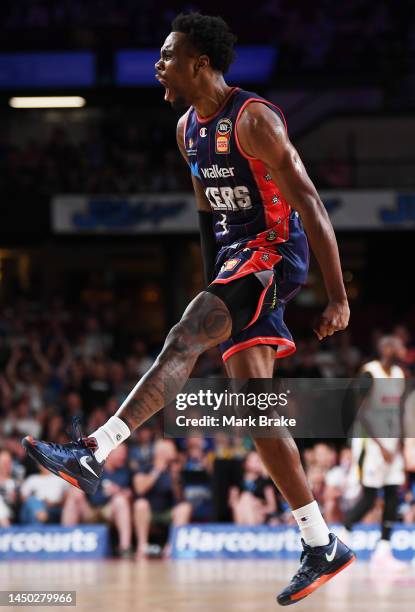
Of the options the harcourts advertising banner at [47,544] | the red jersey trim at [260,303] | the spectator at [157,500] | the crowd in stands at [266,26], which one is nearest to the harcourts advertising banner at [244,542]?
the spectator at [157,500]

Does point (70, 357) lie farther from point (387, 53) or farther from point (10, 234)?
point (387, 53)

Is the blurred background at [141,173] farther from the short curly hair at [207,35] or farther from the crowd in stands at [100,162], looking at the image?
the short curly hair at [207,35]

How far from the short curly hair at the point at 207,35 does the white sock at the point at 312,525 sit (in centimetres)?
198

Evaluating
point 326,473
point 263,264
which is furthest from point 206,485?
point 263,264

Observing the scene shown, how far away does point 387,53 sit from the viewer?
18484 mm

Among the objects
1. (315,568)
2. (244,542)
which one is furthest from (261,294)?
(244,542)

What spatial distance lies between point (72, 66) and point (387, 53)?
5726mm

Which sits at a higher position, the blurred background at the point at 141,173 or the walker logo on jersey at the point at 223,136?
the blurred background at the point at 141,173

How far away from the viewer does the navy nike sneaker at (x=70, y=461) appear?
394cm

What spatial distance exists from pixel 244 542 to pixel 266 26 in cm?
1198

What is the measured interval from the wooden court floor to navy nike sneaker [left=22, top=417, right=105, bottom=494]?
204 cm

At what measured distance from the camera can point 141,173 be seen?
55.6 feet

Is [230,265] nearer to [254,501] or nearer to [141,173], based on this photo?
[254,501]

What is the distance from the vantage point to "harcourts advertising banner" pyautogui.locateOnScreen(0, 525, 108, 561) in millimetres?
9648
